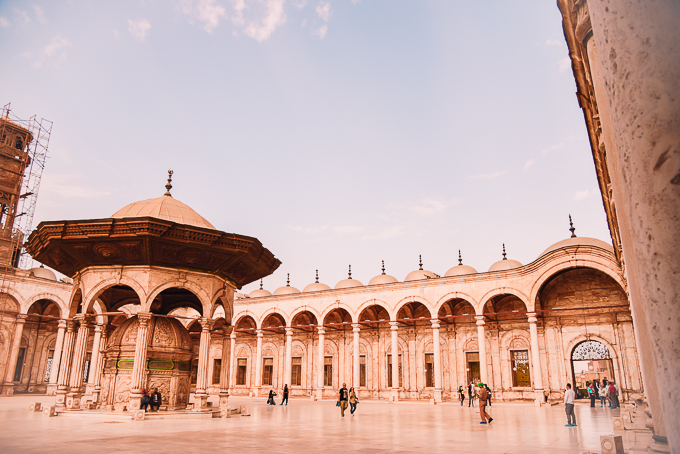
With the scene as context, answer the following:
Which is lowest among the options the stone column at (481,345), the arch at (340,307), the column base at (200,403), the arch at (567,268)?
the column base at (200,403)

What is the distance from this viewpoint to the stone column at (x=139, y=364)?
11031mm

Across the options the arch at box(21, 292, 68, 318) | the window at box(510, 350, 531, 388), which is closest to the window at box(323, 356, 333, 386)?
the window at box(510, 350, 531, 388)

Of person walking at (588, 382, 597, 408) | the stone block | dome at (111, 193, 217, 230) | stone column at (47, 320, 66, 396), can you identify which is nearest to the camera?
the stone block

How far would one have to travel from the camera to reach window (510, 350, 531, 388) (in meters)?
23.7

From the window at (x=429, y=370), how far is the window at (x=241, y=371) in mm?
12725

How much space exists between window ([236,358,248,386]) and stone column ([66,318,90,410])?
20123mm

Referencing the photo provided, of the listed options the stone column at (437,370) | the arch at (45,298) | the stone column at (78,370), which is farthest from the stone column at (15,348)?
the stone column at (437,370)

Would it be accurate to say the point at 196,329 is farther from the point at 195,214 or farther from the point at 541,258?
the point at 541,258

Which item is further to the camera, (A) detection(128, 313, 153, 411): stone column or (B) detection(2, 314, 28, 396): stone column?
(B) detection(2, 314, 28, 396): stone column

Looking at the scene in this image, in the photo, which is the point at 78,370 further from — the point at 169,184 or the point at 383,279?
the point at 383,279

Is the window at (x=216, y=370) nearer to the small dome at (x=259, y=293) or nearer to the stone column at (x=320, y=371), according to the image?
the small dome at (x=259, y=293)

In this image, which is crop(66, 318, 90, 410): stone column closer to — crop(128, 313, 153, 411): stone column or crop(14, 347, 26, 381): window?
crop(128, 313, 153, 411): stone column

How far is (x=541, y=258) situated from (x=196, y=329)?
75.4ft

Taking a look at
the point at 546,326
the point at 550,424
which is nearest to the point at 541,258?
the point at 546,326
